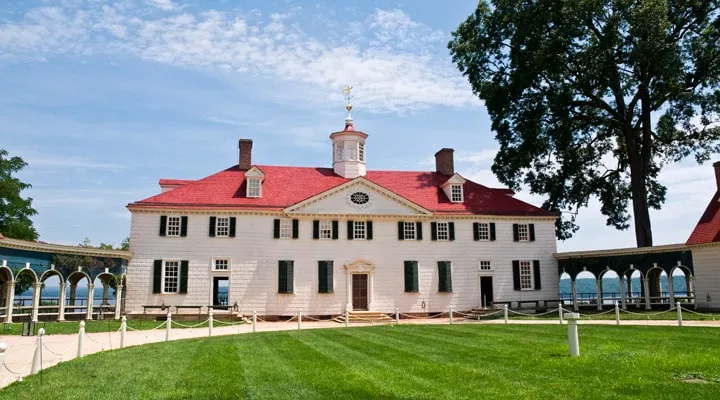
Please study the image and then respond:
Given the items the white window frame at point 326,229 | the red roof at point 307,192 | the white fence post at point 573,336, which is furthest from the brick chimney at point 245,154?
the white fence post at point 573,336

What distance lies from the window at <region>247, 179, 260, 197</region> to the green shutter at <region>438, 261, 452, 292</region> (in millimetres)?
11235

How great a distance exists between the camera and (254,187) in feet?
110

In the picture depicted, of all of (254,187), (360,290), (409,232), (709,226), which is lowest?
(360,290)

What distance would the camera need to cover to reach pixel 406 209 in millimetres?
33562

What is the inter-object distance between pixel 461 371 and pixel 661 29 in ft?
85.2

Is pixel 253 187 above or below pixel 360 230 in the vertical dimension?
above

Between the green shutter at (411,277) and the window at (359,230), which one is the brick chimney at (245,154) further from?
the green shutter at (411,277)

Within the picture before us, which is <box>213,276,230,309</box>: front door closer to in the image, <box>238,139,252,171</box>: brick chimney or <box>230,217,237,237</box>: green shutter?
<box>230,217,237,237</box>: green shutter

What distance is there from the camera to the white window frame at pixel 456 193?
35.6 m

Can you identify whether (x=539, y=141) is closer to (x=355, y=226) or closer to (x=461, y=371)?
(x=355, y=226)

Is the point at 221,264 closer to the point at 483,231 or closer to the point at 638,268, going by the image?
the point at 483,231

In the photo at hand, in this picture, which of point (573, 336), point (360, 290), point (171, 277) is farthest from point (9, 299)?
point (573, 336)

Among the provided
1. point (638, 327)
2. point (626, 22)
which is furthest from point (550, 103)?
point (638, 327)

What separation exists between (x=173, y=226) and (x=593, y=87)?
2498 centimetres
